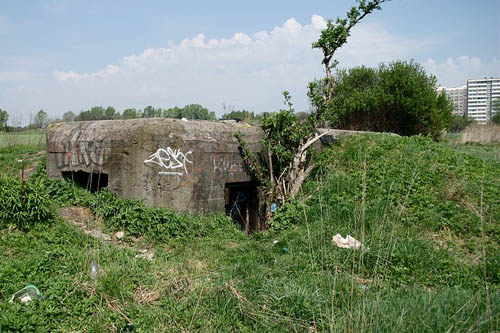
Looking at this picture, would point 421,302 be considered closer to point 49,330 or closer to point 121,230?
point 49,330

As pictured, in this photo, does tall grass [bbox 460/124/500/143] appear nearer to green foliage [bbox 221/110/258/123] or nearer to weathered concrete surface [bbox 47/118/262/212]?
green foliage [bbox 221/110/258/123]

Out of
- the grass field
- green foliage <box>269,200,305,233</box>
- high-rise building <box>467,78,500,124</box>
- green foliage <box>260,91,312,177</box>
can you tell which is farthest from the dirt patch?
high-rise building <box>467,78,500,124</box>

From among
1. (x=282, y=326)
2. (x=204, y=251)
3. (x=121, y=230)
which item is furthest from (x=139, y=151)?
(x=282, y=326)

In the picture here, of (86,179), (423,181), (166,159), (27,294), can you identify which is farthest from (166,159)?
(423,181)

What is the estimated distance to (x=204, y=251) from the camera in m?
5.11

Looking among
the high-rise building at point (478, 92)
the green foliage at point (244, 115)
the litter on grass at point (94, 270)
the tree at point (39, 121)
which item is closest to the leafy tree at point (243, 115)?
the green foliage at point (244, 115)

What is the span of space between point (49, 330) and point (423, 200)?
5.63 meters

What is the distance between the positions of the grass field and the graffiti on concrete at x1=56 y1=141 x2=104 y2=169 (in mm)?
526

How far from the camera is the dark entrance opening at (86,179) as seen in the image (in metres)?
7.28

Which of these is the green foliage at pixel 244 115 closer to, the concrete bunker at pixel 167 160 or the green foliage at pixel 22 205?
the concrete bunker at pixel 167 160

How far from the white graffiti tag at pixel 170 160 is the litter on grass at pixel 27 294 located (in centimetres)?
272

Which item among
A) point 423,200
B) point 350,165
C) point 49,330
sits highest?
point 350,165

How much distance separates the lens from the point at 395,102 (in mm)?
14070

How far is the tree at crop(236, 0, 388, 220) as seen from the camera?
275 inches
